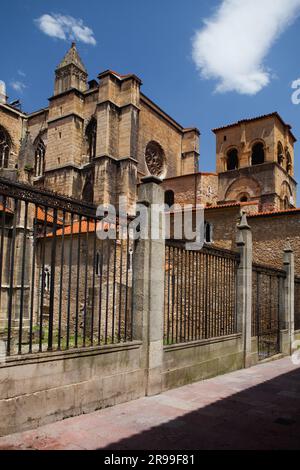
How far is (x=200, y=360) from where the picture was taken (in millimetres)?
7586

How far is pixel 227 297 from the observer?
9.30 meters

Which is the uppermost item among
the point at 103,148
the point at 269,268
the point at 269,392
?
the point at 103,148

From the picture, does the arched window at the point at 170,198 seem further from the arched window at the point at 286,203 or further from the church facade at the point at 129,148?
the arched window at the point at 286,203

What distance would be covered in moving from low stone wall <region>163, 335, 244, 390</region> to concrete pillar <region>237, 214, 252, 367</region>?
243 mm

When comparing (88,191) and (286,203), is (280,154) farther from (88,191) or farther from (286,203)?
(88,191)

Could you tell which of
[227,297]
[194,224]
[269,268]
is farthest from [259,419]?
[194,224]

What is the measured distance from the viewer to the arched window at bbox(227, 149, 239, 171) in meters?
37.1

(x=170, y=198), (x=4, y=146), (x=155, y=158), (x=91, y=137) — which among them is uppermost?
(x=4, y=146)

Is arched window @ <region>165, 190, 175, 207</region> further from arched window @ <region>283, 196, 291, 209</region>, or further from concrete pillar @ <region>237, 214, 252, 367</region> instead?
concrete pillar @ <region>237, 214, 252, 367</region>

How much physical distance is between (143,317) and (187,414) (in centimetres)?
159

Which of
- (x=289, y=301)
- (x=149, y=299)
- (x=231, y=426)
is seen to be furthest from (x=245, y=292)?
(x=231, y=426)

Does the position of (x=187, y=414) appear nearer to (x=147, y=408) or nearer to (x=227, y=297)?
(x=147, y=408)

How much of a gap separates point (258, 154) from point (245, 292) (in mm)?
28909
